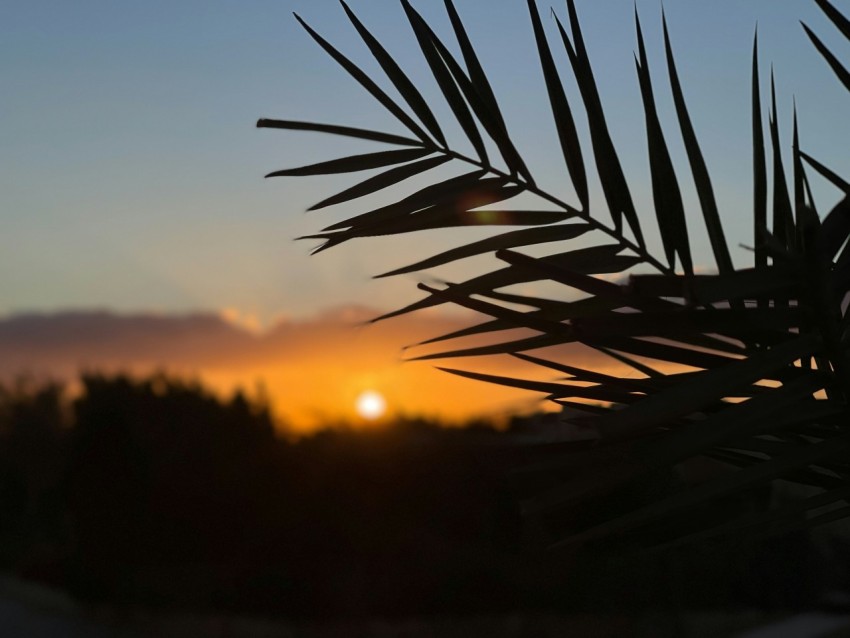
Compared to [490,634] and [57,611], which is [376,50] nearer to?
[490,634]

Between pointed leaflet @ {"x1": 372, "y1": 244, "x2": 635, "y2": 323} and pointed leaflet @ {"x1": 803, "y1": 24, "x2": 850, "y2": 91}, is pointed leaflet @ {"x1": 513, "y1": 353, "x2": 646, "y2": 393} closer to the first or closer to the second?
pointed leaflet @ {"x1": 372, "y1": 244, "x2": 635, "y2": 323}

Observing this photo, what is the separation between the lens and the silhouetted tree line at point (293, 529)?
8156 mm

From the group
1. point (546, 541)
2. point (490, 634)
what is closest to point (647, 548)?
point (546, 541)

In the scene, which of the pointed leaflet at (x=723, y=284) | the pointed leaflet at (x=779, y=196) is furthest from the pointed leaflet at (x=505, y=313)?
the pointed leaflet at (x=779, y=196)

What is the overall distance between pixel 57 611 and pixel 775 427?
13.9 metres

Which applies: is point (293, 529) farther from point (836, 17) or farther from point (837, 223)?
point (837, 223)

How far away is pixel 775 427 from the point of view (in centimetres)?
63

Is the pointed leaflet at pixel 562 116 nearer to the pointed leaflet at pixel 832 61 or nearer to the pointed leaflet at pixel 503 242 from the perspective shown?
the pointed leaflet at pixel 503 242

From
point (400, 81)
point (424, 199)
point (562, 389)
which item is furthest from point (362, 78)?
point (562, 389)

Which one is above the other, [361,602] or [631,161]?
[631,161]

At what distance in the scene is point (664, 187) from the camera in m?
0.94

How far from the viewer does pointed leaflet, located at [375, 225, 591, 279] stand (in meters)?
0.94

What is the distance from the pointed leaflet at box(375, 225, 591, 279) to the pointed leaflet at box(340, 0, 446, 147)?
18 centimetres

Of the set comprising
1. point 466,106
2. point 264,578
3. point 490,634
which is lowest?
point 490,634
